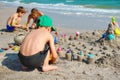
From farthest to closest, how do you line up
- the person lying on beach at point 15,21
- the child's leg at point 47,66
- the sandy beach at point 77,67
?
the person lying on beach at point 15,21 → the child's leg at point 47,66 → the sandy beach at point 77,67

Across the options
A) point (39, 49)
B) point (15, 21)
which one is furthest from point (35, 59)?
point (15, 21)

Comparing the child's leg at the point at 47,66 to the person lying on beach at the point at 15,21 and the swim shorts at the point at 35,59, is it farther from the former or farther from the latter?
the person lying on beach at the point at 15,21

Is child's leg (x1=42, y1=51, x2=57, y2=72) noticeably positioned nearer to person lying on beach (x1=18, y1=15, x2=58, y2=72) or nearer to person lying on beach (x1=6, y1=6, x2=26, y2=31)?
person lying on beach (x1=18, y1=15, x2=58, y2=72)

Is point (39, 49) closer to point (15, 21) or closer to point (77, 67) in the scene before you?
point (77, 67)

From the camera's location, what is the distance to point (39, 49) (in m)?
5.45

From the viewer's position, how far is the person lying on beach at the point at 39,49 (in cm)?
541

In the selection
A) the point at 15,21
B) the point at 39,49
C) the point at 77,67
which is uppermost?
the point at 39,49

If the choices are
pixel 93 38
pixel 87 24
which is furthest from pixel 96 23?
pixel 93 38

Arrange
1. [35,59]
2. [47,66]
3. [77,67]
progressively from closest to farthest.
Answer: [35,59]
[47,66]
[77,67]

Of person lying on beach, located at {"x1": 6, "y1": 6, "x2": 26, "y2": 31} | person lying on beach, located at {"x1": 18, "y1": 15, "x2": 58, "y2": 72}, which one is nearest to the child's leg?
person lying on beach, located at {"x1": 18, "y1": 15, "x2": 58, "y2": 72}

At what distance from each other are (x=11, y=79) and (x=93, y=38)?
3.40 m

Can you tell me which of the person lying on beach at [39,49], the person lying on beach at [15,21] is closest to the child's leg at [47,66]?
→ the person lying on beach at [39,49]

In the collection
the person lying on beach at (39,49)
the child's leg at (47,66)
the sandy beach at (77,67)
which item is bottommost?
the sandy beach at (77,67)

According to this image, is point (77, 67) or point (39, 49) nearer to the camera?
point (39, 49)
